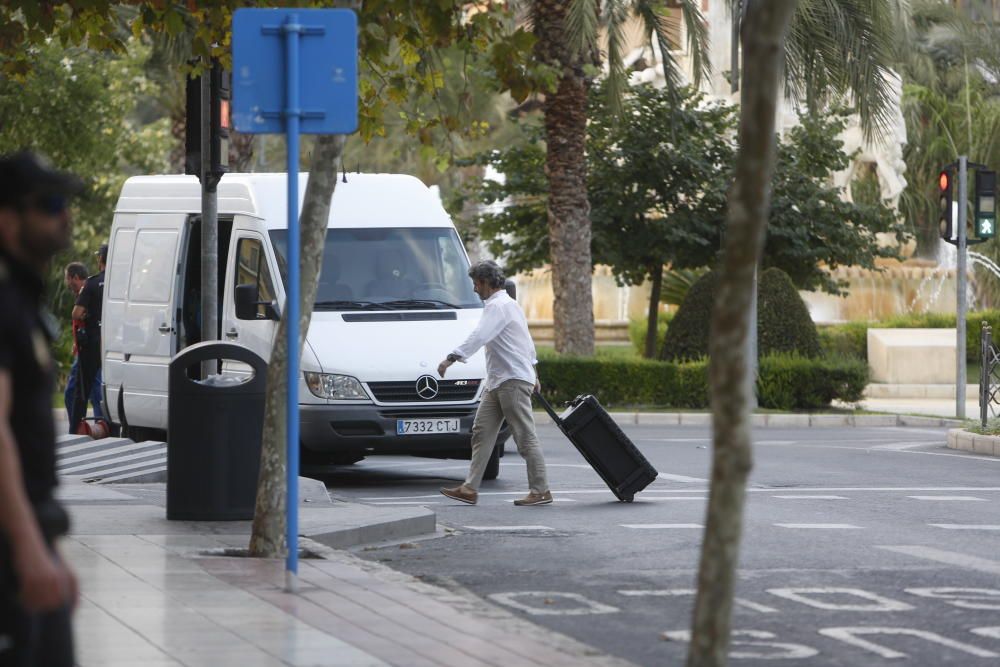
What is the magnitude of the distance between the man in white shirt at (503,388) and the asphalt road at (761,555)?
239 mm

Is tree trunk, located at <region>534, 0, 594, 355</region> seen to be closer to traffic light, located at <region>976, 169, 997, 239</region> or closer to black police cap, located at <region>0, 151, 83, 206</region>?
traffic light, located at <region>976, 169, 997, 239</region>

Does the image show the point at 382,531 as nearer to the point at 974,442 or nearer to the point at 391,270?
the point at 391,270

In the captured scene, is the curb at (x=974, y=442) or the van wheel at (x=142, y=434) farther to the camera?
the curb at (x=974, y=442)

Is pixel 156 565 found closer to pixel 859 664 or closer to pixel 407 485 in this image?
pixel 859 664

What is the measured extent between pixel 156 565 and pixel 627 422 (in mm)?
15681

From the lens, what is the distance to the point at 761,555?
10203mm

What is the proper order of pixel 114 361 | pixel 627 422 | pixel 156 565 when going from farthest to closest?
1. pixel 627 422
2. pixel 114 361
3. pixel 156 565

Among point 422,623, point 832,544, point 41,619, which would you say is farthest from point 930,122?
point 41,619

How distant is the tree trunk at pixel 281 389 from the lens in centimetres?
903

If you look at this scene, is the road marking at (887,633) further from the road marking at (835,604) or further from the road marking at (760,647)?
the road marking at (835,604)

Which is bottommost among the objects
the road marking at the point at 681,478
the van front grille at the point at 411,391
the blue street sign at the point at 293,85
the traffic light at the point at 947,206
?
the road marking at the point at 681,478

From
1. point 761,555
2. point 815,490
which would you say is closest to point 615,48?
point 815,490

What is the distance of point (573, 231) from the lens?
85.1ft

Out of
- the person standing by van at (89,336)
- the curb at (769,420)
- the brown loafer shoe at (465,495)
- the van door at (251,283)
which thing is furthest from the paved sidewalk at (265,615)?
the curb at (769,420)
